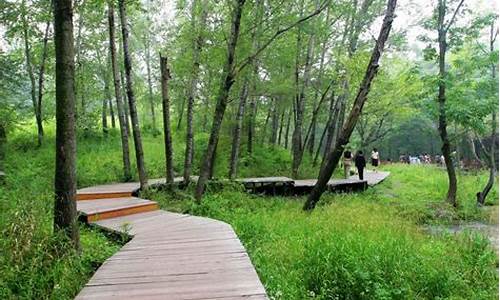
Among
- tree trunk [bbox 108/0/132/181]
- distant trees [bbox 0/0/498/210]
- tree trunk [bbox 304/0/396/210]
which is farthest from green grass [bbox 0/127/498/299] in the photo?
tree trunk [bbox 108/0/132/181]

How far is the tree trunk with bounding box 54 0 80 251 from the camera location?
4.53 metres

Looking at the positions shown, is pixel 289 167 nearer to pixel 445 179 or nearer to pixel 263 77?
pixel 263 77

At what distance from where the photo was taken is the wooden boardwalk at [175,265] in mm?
→ 3379

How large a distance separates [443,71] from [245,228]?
9350 mm

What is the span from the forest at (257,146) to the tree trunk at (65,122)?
0.02 metres

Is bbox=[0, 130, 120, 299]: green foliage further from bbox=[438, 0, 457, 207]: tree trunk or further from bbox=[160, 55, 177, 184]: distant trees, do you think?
bbox=[438, 0, 457, 207]: tree trunk

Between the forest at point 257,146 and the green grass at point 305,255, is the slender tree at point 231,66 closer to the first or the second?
the forest at point 257,146

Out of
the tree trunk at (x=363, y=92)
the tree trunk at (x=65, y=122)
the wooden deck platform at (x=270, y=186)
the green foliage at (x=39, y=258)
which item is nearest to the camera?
the green foliage at (x=39, y=258)

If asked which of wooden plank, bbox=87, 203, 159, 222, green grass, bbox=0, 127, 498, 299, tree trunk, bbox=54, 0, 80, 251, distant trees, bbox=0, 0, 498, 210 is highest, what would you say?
distant trees, bbox=0, 0, 498, 210

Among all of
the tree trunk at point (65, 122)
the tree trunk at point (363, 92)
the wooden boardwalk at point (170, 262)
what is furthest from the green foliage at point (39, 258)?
the tree trunk at point (363, 92)

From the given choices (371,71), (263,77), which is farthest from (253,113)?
(371,71)

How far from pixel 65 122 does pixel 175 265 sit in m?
2.15

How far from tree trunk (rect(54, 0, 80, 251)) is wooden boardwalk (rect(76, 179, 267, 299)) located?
80 centimetres

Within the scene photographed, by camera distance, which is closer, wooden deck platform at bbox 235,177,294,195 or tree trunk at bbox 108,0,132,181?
tree trunk at bbox 108,0,132,181
